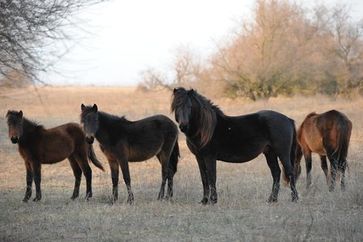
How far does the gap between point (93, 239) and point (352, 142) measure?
41.0ft

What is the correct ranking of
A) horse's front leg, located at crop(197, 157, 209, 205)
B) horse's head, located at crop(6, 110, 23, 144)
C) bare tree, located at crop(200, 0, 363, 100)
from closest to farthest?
horse's front leg, located at crop(197, 157, 209, 205) < horse's head, located at crop(6, 110, 23, 144) < bare tree, located at crop(200, 0, 363, 100)

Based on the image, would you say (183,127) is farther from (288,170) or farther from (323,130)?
(323,130)

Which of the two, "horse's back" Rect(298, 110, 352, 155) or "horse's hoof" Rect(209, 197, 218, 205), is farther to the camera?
"horse's back" Rect(298, 110, 352, 155)

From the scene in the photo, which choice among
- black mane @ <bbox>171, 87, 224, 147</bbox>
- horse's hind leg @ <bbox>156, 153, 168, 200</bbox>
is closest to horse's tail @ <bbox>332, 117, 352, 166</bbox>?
black mane @ <bbox>171, 87, 224, 147</bbox>

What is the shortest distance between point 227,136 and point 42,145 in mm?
3618

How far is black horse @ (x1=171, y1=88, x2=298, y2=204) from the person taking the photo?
9180 mm

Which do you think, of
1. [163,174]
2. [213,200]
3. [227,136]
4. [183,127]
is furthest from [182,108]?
[163,174]

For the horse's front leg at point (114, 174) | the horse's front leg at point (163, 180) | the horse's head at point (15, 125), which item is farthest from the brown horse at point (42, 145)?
the horse's front leg at point (163, 180)

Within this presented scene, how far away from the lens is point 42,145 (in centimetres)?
1047

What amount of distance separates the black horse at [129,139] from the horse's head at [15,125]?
4.30 ft

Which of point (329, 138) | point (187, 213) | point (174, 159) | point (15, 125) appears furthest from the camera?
point (329, 138)

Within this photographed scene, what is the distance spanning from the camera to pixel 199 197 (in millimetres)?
10047

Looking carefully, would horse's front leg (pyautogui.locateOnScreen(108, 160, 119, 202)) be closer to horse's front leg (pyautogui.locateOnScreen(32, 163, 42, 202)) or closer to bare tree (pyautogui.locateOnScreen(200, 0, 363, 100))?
horse's front leg (pyautogui.locateOnScreen(32, 163, 42, 202))

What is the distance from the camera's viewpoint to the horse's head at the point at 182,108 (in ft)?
29.1
